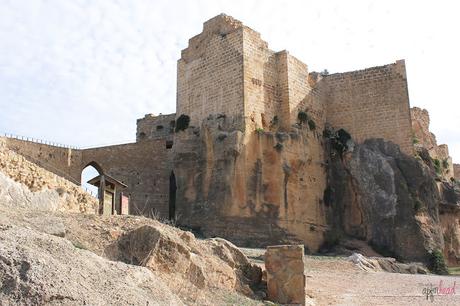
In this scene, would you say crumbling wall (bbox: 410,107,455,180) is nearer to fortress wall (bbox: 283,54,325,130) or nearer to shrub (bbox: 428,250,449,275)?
fortress wall (bbox: 283,54,325,130)

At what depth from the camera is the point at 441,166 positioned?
3061cm

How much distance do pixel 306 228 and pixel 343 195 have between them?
3528 millimetres

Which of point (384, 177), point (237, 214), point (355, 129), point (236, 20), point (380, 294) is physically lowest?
point (380, 294)

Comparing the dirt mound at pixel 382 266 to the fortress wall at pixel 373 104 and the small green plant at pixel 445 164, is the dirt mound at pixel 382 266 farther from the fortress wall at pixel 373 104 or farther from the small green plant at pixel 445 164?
the small green plant at pixel 445 164

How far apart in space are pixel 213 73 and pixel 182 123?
2.76m

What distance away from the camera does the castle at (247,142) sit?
23328 mm

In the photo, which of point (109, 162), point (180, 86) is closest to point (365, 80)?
point (180, 86)

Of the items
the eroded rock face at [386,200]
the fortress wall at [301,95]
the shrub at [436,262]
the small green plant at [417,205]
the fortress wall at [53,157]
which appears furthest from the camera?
the fortress wall at [53,157]

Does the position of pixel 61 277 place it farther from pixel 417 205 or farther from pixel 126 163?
pixel 126 163

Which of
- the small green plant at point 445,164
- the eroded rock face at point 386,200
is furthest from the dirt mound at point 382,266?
the small green plant at point 445,164

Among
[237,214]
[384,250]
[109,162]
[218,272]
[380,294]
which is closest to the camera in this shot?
[218,272]

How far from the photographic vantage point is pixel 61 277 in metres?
4.31

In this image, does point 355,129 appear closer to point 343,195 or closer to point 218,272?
point 343,195

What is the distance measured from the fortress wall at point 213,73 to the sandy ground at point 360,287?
9.01m
